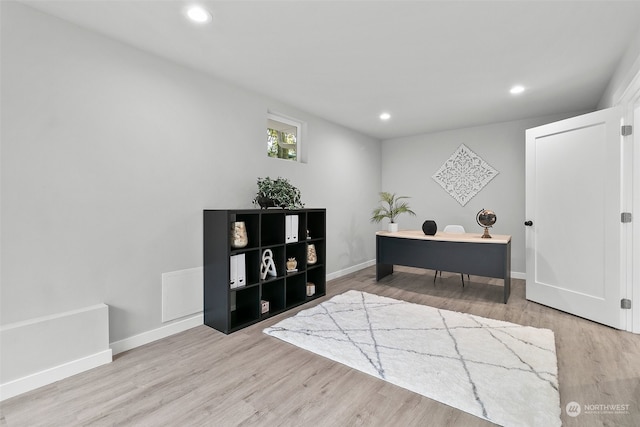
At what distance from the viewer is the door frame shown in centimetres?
261

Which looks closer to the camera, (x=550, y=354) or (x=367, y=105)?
→ (x=550, y=354)

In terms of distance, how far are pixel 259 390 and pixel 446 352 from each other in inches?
55.4

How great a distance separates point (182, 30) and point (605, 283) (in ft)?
14.0

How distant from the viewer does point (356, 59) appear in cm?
268

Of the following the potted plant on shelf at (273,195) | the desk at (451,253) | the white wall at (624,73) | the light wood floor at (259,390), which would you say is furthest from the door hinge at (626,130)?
the potted plant on shelf at (273,195)

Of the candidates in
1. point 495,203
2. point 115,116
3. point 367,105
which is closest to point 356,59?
point 367,105

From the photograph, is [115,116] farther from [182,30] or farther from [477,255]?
[477,255]

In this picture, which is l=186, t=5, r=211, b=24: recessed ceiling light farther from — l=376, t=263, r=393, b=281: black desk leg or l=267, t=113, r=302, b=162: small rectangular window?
l=376, t=263, r=393, b=281: black desk leg

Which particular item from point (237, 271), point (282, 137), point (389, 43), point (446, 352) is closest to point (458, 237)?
point (446, 352)

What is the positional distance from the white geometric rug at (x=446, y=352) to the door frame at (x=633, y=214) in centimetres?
77

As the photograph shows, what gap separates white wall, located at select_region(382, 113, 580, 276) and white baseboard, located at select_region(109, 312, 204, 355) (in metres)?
4.15

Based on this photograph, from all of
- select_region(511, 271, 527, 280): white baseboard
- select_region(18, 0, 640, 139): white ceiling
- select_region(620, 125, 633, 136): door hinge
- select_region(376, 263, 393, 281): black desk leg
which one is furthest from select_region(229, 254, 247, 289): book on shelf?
select_region(511, 271, 527, 280): white baseboard

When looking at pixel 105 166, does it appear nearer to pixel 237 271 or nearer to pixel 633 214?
pixel 237 271

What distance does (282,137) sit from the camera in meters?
3.96
